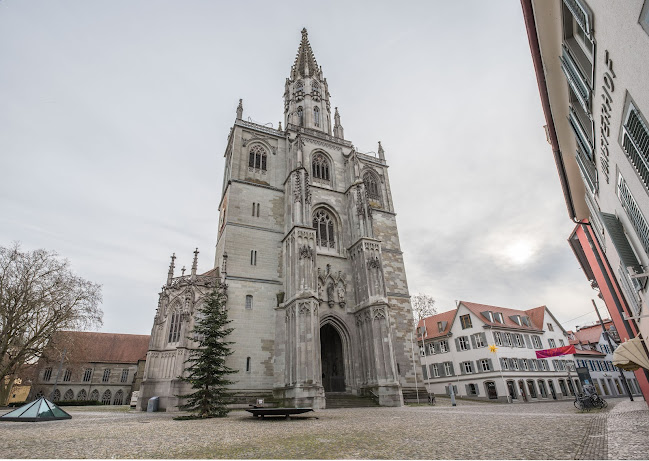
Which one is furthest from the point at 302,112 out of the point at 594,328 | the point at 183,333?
the point at 594,328

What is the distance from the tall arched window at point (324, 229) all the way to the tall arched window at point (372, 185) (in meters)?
6.05

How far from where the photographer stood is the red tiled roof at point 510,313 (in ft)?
112

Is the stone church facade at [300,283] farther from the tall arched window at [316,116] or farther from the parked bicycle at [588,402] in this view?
the parked bicycle at [588,402]

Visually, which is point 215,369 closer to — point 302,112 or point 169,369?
point 169,369

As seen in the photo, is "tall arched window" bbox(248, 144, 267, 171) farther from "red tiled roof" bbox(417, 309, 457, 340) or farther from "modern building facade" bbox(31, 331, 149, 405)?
"modern building facade" bbox(31, 331, 149, 405)

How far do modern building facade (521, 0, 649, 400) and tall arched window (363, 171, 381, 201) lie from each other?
21321 mm

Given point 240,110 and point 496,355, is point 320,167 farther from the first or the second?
point 496,355

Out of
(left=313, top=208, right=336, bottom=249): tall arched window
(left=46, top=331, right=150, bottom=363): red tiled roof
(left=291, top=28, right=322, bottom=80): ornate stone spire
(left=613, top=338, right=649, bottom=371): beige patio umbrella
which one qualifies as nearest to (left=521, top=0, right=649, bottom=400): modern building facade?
(left=613, top=338, right=649, bottom=371): beige patio umbrella

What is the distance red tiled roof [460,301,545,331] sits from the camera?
34.2 metres

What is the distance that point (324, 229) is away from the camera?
2708 cm

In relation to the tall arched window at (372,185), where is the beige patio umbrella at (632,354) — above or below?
below

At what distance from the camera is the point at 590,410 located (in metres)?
13.9

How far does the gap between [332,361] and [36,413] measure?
16.4 m

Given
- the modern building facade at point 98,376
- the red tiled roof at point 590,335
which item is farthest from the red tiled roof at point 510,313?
the modern building facade at point 98,376
